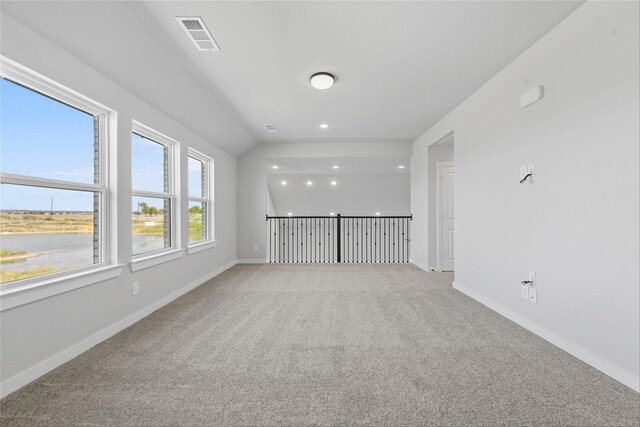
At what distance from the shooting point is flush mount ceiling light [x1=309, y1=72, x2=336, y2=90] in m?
2.98

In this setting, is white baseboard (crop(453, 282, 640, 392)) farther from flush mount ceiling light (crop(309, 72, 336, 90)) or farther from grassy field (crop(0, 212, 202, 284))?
grassy field (crop(0, 212, 202, 284))

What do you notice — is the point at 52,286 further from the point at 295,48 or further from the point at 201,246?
the point at 295,48

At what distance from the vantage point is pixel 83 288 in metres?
2.21

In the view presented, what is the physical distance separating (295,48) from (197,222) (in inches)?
123

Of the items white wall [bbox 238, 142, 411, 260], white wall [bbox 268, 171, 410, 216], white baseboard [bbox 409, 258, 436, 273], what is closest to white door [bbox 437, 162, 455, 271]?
white baseboard [bbox 409, 258, 436, 273]

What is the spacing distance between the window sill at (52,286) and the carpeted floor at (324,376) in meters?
0.52

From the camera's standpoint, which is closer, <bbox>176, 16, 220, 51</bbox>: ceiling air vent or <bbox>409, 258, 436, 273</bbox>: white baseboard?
<bbox>176, 16, 220, 51</bbox>: ceiling air vent

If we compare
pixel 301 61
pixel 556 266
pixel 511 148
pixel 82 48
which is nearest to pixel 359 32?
pixel 301 61

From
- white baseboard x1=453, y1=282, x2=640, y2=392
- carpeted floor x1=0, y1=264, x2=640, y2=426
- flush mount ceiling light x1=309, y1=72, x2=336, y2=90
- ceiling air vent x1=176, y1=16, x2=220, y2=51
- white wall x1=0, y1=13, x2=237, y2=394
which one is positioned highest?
ceiling air vent x1=176, y1=16, x2=220, y2=51

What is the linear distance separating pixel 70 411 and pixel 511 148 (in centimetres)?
389

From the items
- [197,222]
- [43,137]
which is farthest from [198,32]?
[197,222]

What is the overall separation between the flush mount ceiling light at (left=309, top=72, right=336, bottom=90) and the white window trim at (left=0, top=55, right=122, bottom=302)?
76.4 inches

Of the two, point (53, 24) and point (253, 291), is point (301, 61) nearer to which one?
point (53, 24)

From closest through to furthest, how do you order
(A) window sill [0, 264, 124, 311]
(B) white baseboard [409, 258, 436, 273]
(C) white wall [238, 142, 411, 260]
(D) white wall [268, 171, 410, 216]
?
(A) window sill [0, 264, 124, 311] < (B) white baseboard [409, 258, 436, 273] < (C) white wall [238, 142, 411, 260] < (D) white wall [268, 171, 410, 216]
